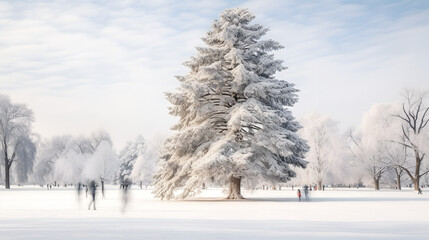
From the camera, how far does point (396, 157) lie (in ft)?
217

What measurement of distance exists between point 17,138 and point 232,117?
46.1m

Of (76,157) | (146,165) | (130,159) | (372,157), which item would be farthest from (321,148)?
(130,159)

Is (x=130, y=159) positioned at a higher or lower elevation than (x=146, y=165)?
A: higher

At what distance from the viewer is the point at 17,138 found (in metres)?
67.7

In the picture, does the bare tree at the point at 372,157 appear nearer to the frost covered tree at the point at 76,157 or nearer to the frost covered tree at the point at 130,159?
the frost covered tree at the point at 76,157

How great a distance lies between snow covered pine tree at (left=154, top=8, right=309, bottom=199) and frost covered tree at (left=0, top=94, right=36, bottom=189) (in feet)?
125

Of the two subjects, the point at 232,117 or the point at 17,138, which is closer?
the point at 232,117

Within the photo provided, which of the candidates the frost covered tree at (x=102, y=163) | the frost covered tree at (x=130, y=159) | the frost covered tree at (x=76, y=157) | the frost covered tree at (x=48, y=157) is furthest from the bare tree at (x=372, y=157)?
the frost covered tree at (x=48, y=157)

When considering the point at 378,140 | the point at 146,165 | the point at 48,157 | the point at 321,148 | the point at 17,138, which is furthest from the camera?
the point at 146,165

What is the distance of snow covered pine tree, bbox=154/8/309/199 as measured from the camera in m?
32.2

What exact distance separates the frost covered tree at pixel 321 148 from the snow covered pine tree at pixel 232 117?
3554cm

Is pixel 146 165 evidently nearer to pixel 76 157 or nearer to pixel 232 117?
pixel 76 157

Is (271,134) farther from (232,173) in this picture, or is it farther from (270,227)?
(270,227)

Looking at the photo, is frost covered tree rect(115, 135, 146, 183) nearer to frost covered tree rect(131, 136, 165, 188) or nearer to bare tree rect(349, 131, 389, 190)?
frost covered tree rect(131, 136, 165, 188)
